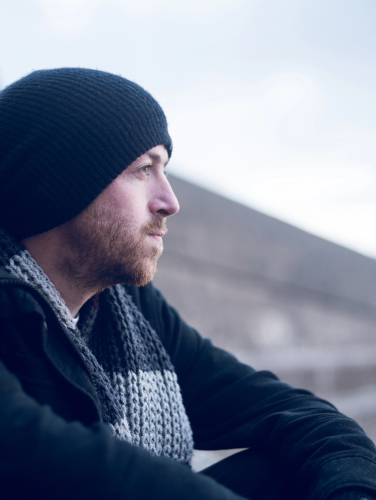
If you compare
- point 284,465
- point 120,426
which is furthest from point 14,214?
point 284,465

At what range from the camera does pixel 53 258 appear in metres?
1.35

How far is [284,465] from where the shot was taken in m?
1.23

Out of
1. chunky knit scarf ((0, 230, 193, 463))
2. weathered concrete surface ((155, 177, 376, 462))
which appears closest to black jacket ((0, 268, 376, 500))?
chunky knit scarf ((0, 230, 193, 463))

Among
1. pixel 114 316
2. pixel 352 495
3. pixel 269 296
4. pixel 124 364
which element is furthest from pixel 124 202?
pixel 269 296

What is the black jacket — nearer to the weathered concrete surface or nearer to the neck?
the neck

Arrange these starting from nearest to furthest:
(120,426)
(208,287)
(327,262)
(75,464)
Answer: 1. (75,464)
2. (120,426)
3. (208,287)
4. (327,262)

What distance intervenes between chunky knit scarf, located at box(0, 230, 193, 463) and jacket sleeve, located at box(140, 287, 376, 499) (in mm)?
151

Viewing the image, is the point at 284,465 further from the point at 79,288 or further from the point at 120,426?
the point at 79,288

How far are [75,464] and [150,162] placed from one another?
1.05 metres

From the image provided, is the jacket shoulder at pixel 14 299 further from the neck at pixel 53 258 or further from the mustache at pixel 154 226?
the mustache at pixel 154 226

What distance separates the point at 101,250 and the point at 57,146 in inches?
13.9

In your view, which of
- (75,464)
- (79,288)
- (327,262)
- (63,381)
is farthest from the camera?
(327,262)

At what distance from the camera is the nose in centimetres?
142

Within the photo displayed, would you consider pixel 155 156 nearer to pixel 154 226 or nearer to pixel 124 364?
pixel 154 226
